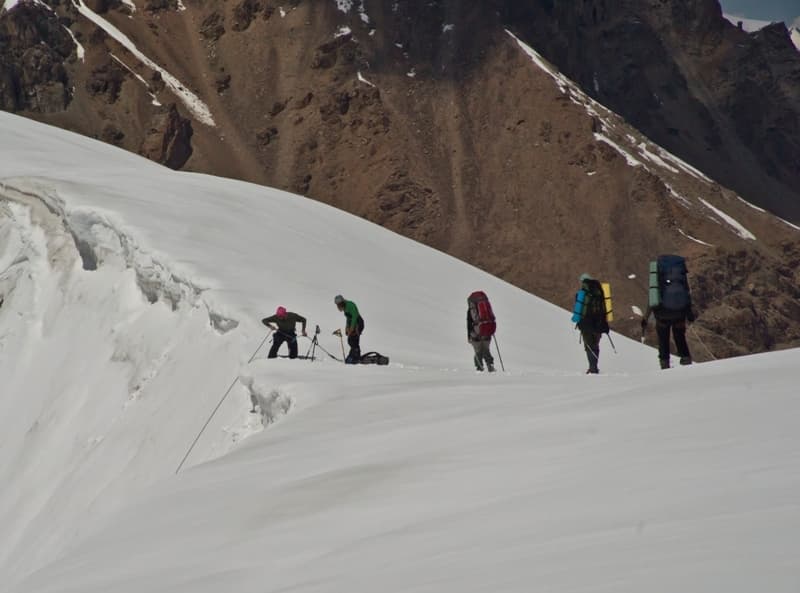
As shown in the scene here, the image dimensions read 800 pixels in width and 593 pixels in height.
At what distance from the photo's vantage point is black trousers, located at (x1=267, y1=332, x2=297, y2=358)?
46.6 ft

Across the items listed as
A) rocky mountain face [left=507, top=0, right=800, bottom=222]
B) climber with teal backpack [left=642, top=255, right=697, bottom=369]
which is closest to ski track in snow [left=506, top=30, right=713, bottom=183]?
rocky mountain face [left=507, top=0, right=800, bottom=222]

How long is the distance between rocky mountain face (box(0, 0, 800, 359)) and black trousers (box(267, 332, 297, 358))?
48.4m

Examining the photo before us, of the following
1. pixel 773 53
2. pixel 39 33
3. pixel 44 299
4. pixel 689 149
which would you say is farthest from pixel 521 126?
pixel 44 299

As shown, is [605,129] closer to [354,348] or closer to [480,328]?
[354,348]

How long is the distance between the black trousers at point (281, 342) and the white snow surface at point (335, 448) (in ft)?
2.01

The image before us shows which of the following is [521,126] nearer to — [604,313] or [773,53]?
[773,53]

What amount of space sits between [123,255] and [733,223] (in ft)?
186

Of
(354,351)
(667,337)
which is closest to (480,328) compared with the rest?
(354,351)

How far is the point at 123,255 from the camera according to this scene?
21453mm

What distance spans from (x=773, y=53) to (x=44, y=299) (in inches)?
3680

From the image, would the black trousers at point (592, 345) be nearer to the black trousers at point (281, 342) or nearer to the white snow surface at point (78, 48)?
the black trousers at point (281, 342)

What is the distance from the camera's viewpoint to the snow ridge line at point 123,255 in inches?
717

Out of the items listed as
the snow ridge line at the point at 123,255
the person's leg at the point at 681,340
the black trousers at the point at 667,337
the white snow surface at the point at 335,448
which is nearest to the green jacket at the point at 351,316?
the white snow surface at the point at 335,448

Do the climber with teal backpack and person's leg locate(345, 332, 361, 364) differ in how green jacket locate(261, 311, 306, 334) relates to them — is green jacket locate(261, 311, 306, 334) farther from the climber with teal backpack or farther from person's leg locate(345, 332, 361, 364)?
the climber with teal backpack
